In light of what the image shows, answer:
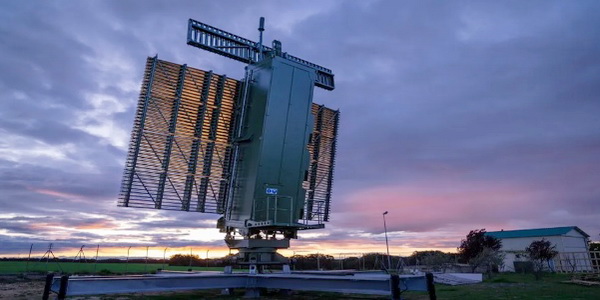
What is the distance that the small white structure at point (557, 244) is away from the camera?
1529 inches

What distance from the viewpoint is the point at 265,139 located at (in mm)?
12688

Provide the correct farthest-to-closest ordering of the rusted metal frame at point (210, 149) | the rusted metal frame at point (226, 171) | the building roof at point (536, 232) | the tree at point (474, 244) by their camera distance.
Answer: the building roof at point (536, 232)
the tree at point (474, 244)
the rusted metal frame at point (226, 171)
the rusted metal frame at point (210, 149)

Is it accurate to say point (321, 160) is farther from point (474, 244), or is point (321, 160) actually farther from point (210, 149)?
point (474, 244)

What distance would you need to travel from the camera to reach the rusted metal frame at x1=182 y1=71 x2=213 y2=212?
1349 centimetres

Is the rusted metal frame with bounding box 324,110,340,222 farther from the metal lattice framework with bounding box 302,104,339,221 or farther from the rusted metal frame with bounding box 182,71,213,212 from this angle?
the rusted metal frame with bounding box 182,71,213,212

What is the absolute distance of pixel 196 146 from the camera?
1373cm

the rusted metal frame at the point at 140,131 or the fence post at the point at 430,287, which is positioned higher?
the rusted metal frame at the point at 140,131

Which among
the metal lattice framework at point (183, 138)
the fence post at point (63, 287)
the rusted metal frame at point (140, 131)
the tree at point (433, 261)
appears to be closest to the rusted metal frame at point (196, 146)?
the metal lattice framework at point (183, 138)

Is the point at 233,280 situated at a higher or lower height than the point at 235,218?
lower

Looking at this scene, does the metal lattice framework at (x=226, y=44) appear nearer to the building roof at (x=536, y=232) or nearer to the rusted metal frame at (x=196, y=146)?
the rusted metal frame at (x=196, y=146)

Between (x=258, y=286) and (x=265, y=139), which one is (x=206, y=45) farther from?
(x=258, y=286)

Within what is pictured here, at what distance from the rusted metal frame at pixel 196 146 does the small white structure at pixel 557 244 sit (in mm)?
37095

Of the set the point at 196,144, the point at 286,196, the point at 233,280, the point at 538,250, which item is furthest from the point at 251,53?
the point at 538,250

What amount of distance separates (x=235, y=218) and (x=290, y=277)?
3970 millimetres
